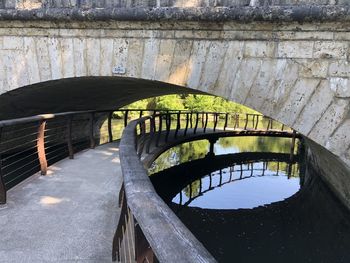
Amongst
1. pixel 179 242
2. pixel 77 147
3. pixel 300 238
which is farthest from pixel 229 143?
pixel 179 242

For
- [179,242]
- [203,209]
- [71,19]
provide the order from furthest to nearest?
[203,209] < [71,19] < [179,242]

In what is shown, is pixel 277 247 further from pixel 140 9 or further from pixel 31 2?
pixel 31 2

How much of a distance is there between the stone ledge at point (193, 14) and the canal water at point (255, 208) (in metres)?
3.40

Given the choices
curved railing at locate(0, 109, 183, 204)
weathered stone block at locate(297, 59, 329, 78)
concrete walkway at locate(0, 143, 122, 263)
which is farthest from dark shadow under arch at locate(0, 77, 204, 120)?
weathered stone block at locate(297, 59, 329, 78)

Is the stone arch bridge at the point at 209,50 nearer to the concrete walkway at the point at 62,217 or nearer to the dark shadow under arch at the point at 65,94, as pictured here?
the dark shadow under arch at the point at 65,94

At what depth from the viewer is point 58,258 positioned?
2.66 meters

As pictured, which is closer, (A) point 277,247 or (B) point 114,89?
(A) point 277,247

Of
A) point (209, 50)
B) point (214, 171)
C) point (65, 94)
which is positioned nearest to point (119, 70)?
point (209, 50)

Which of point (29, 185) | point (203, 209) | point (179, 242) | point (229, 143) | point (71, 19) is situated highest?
point (71, 19)

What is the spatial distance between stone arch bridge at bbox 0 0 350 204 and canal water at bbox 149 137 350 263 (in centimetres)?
115

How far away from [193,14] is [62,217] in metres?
3.03

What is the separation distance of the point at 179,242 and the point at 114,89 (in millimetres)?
8404

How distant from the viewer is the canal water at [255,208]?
5914 mm

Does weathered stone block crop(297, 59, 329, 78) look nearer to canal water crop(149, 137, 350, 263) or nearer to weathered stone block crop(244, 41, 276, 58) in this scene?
weathered stone block crop(244, 41, 276, 58)
